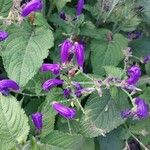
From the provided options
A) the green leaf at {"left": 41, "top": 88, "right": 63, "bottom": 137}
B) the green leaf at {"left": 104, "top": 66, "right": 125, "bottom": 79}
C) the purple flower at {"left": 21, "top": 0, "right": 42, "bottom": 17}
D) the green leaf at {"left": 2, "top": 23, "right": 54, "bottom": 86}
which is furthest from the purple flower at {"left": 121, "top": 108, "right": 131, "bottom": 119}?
the purple flower at {"left": 21, "top": 0, "right": 42, "bottom": 17}

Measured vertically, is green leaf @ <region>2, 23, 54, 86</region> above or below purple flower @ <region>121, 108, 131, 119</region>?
above

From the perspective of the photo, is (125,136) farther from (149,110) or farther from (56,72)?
(56,72)

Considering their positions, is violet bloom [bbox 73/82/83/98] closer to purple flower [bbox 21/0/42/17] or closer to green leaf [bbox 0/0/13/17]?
purple flower [bbox 21/0/42/17]

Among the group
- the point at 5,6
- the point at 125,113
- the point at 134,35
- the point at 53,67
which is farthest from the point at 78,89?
the point at 134,35

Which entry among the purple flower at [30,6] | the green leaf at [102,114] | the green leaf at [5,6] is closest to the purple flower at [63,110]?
the green leaf at [102,114]

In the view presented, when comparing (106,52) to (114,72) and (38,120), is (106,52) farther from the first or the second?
(38,120)

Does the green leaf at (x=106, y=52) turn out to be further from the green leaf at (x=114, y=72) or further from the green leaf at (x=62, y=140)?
the green leaf at (x=62, y=140)
